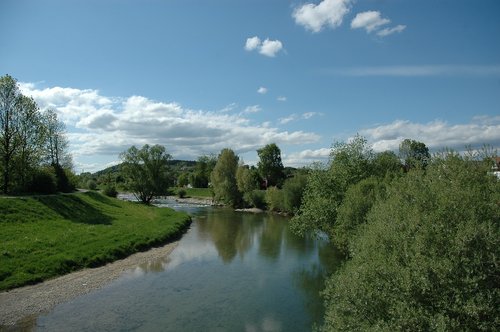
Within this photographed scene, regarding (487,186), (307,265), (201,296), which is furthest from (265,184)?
(487,186)

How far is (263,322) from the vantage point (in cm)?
1662

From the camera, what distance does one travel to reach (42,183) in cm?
4319

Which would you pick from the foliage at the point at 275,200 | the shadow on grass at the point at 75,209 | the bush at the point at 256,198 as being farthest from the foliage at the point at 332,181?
the bush at the point at 256,198

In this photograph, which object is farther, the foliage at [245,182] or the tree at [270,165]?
the tree at [270,165]

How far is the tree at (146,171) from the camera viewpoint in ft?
237

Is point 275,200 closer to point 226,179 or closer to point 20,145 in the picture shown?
point 226,179

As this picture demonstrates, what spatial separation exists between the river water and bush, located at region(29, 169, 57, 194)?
19253mm

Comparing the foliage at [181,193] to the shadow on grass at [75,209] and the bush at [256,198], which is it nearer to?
the bush at [256,198]

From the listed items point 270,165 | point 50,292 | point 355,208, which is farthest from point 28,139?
point 270,165

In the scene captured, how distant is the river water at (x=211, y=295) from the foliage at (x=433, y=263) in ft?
18.3

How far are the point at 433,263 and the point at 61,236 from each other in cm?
2515

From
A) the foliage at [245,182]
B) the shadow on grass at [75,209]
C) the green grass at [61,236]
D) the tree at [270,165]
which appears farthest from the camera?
the tree at [270,165]

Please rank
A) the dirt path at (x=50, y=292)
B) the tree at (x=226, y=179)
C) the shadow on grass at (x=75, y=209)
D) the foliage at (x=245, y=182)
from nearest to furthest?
the dirt path at (x=50, y=292) < the shadow on grass at (x=75, y=209) < the foliage at (x=245, y=182) < the tree at (x=226, y=179)

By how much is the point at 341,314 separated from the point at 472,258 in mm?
4013
